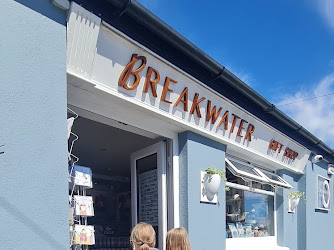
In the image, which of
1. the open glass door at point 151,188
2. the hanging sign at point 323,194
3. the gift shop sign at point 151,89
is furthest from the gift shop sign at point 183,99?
the hanging sign at point 323,194

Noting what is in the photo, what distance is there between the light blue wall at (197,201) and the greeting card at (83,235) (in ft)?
4.96

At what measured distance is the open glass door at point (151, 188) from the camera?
4.85 meters

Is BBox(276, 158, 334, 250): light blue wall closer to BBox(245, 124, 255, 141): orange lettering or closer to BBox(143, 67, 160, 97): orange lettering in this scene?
BBox(245, 124, 255, 141): orange lettering

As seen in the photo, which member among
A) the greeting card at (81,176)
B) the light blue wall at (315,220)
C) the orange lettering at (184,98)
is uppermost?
the orange lettering at (184,98)

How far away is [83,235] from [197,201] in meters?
1.82

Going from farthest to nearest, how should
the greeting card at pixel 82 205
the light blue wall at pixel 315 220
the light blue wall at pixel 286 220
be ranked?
the light blue wall at pixel 315 220
the light blue wall at pixel 286 220
the greeting card at pixel 82 205

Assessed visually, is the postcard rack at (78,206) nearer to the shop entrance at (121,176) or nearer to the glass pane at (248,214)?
the shop entrance at (121,176)

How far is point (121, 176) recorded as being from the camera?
10.2m

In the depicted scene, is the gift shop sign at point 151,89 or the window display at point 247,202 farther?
the window display at point 247,202

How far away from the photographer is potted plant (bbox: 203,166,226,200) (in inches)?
193

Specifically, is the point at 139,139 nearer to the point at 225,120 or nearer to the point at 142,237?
the point at 225,120

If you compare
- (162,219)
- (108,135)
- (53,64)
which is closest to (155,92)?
(53,64)

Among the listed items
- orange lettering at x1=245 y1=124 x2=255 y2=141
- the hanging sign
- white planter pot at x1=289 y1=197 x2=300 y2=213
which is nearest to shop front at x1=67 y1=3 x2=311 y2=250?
orange lettering at x1=245 y1=124 x2=255 y2=141

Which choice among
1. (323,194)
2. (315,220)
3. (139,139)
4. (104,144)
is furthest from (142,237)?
(323,194)
